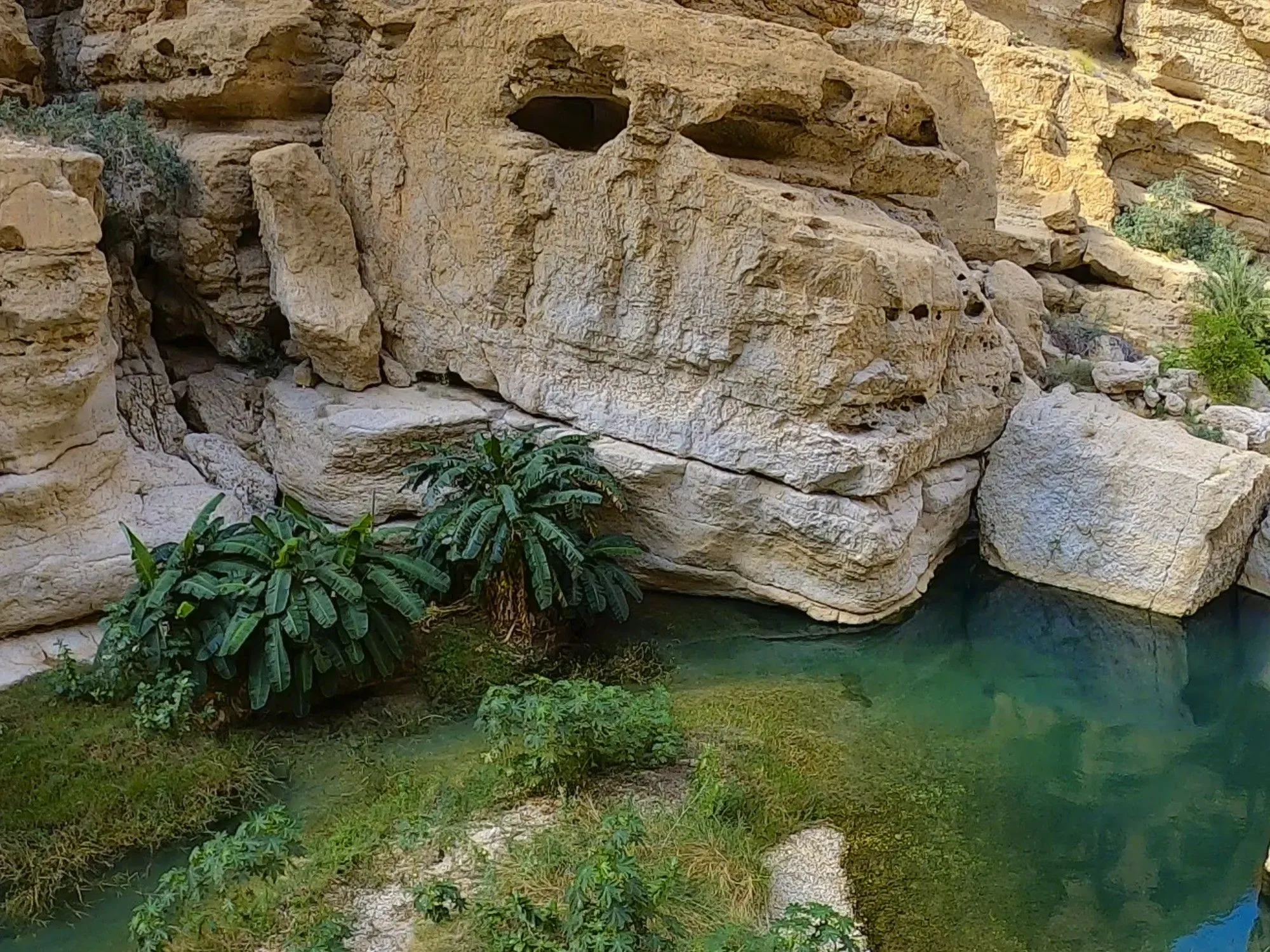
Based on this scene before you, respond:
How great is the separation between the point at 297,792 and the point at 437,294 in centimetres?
495

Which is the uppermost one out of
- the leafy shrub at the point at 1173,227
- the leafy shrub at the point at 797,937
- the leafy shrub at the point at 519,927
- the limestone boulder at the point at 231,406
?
the leafy shrub at the point at 1173,227

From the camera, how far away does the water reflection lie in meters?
5.60

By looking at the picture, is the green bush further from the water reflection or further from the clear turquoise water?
the water reflection

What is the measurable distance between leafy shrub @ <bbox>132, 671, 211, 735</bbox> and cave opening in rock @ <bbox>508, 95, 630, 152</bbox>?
19.3ft

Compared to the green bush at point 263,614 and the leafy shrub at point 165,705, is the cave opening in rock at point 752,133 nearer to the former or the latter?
the green bush at point 263,614

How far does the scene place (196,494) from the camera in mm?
8484

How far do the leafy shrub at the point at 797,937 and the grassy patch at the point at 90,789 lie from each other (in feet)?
10.5

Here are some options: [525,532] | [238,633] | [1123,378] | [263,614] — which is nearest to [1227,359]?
[1123,378]

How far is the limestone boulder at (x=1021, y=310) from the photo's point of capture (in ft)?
37.6

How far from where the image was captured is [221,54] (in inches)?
373

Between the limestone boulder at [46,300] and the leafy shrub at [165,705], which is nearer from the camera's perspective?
the leafy shrub at [165,705]

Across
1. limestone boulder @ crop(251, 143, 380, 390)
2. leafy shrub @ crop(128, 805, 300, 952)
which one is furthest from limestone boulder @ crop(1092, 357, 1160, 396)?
leafy shrub @ crop(128, 805, 300, 952)

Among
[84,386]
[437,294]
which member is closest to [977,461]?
[437,294]

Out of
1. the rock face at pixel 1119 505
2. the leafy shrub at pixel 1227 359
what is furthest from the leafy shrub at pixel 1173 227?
the rock face at pixel 1119 505
